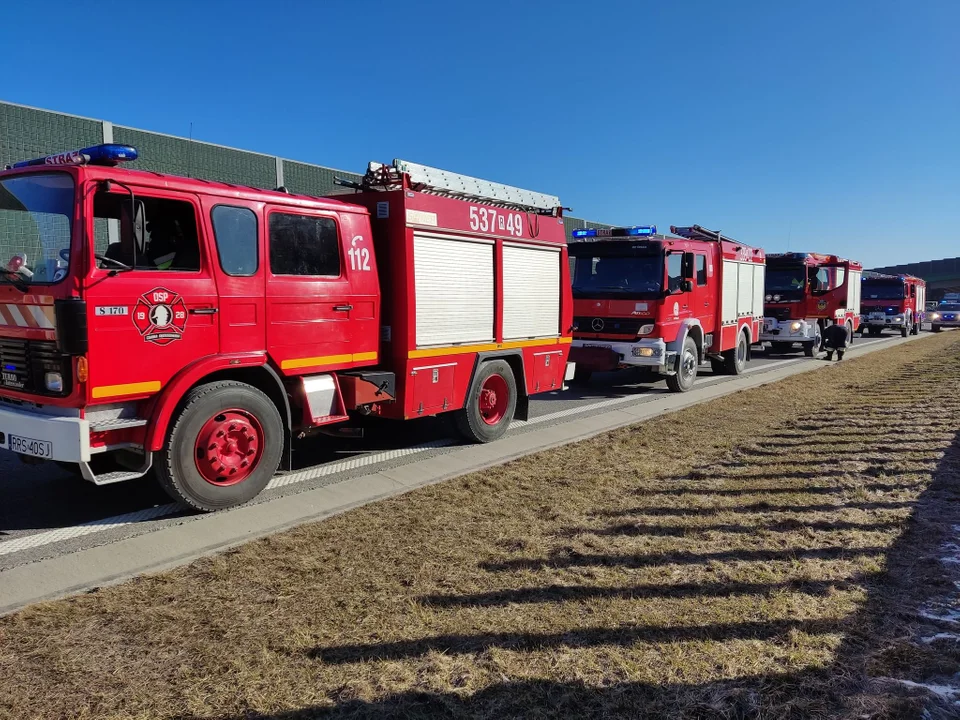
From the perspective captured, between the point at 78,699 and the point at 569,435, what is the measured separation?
236 inches

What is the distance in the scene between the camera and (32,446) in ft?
14.9

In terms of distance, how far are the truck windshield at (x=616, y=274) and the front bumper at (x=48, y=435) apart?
8.75m

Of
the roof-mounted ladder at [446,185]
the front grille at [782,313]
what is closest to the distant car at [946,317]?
the front grille at [782,313]

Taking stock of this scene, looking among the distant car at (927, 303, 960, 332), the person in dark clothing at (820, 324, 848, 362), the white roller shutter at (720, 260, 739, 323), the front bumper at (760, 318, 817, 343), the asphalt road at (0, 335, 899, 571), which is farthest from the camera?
the distant car at (927, 303, 960, 332)

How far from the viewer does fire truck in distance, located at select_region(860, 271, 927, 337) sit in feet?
99.1

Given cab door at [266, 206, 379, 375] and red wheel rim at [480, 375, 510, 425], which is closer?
cab door at [266, 206, 379, 375]

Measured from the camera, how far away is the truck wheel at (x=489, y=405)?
24.4 feet

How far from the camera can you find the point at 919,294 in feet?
112

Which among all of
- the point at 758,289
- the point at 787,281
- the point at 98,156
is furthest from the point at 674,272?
the point at 787,281

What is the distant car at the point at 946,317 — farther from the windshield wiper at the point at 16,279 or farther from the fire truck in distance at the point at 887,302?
the windshield wiper at the point at 16,279

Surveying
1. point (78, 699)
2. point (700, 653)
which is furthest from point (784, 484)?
point (78, 699)

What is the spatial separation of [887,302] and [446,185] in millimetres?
30381

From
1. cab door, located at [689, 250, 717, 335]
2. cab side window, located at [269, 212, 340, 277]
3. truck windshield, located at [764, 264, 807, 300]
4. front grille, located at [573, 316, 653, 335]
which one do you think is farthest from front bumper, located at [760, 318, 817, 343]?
cab side window, located at [269, 212, 340, 277]

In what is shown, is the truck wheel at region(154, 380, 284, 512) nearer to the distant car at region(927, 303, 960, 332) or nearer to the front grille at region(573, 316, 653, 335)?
the front grille at region(573, 316, 653, 335)
